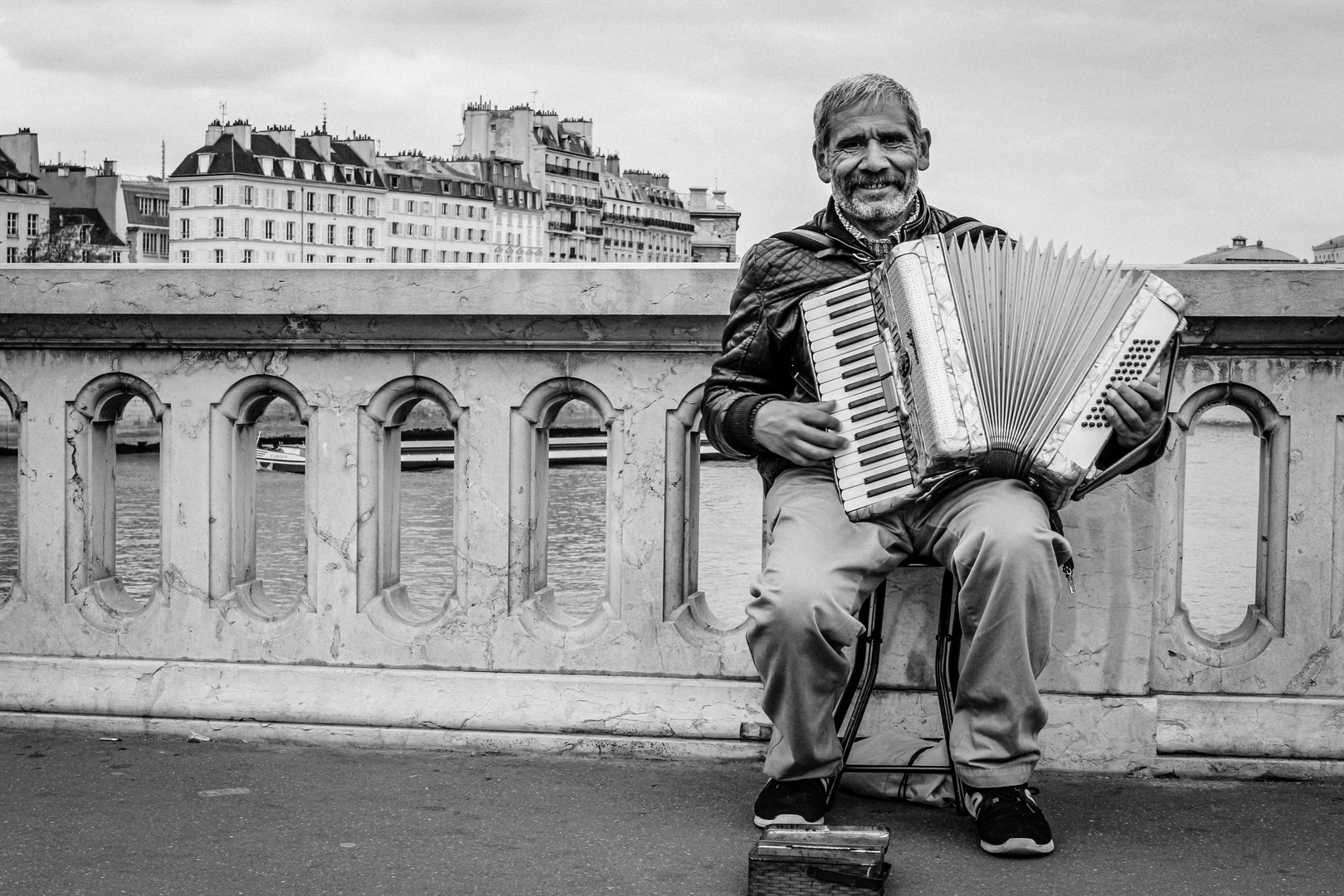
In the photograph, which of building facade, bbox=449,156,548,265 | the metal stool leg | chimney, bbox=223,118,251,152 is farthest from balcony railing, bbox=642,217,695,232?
the metal stool leg

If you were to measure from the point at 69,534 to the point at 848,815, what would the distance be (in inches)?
76.5

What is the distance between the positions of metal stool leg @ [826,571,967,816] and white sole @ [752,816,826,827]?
0.09 meters

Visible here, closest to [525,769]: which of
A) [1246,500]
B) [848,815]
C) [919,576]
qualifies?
[848,815]

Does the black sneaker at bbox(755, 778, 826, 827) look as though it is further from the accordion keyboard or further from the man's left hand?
the man's left hand

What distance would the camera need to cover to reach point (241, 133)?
352ft

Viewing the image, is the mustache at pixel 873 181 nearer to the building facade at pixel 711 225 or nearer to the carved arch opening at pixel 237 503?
the carved arch opening at pixel 237 503

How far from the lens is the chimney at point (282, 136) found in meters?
109

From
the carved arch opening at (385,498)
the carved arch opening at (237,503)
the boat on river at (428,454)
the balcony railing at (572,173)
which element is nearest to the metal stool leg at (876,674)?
the carved arch opening at (385,498)

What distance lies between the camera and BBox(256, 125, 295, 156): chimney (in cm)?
10912

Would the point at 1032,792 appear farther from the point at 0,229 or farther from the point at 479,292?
the point at 0,229

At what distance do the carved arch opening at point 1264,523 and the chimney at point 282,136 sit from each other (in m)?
110

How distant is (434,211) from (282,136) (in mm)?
13585

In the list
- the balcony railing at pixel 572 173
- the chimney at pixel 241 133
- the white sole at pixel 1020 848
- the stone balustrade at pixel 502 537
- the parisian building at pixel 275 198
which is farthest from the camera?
the balcony railing at pixel 572 173

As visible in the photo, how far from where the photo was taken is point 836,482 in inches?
127
